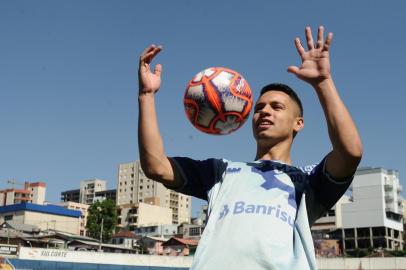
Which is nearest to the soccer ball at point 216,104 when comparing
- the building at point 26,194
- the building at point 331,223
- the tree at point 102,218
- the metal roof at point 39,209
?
the tree at point 102,218

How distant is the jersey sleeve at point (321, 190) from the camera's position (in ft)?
11.3

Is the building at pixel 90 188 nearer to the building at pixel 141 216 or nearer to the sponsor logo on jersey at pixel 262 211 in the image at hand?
the building at pixel 141 216

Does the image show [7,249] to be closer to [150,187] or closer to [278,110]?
[278,110]

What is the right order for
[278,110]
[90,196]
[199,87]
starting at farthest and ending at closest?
[90,196] < [199,87] < [278,110]

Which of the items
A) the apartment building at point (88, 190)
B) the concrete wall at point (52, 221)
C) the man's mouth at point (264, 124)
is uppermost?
the apartment building at point (88, 190)

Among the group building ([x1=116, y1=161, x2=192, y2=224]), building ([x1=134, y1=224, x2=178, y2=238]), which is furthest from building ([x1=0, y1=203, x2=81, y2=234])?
building ([x1=116, y1=161, x2=192, y2=224])

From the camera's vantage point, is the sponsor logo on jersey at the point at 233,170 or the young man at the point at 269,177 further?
the sponsor logo on jersey at the point at 233,170

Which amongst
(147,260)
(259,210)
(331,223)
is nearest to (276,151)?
(259,210)

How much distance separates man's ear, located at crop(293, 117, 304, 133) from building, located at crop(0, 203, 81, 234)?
112840mm

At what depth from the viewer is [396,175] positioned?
99875mm

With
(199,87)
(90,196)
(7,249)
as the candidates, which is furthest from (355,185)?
(90,196)

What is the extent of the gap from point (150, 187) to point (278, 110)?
494ft

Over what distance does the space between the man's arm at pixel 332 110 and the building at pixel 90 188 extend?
175 metres

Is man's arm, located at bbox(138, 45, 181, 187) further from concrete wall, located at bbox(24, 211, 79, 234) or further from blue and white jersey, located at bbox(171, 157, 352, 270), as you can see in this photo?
concrete wall, located at bbox(24, 211, 79, 234)
